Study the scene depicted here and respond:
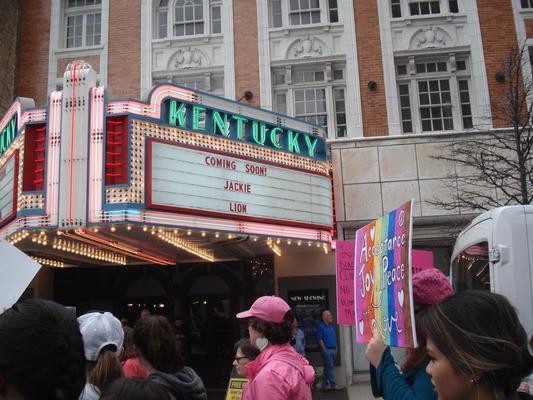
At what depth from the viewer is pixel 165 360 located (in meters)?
3.39

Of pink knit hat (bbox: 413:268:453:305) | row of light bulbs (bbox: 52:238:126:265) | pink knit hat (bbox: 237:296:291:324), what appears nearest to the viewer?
pink knit hat (bbox: 413:268:453:305)

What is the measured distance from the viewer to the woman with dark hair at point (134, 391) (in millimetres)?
2031

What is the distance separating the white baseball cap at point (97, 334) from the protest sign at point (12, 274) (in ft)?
2.97

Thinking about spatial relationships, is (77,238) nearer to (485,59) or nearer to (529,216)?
(529,216)

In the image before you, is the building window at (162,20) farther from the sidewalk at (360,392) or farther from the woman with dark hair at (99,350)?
the woman with dark hair at (99,350)

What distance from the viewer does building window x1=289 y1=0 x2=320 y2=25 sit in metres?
15.9

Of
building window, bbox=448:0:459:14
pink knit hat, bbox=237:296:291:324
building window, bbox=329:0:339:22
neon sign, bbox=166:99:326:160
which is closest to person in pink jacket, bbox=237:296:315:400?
pink knit hat, bbox=237:296:291:324

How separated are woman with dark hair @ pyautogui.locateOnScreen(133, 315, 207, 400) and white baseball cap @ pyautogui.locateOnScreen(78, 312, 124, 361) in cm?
16

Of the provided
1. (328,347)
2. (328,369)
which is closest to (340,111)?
(328,347)

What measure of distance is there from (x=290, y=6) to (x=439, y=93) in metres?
5.04

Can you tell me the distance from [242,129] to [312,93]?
4748 millimetres

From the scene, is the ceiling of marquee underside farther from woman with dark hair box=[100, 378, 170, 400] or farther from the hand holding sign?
woman with dark hair box=[100, 378, 170, 400]

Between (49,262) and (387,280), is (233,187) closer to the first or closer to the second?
(49,262)

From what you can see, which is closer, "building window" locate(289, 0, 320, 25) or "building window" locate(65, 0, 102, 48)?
"building window" locate(289, 0, 320, 25)
